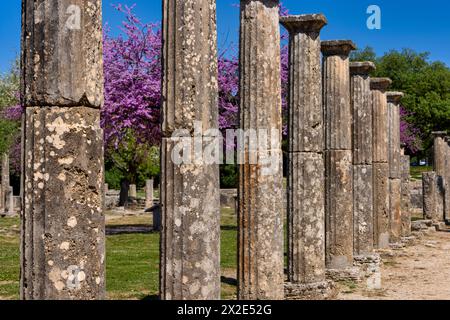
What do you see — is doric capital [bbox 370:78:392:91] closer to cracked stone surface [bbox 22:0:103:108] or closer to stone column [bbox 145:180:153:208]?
cracked stone surface [bbox 22:0:103:108]

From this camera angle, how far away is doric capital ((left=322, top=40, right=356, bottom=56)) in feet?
45.4

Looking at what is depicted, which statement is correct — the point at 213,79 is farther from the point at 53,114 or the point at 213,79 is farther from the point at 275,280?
the point at 275,280

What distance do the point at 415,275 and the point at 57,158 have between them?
10953 mm

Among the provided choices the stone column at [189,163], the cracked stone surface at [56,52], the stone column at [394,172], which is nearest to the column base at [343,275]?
the stone column at [189,163]

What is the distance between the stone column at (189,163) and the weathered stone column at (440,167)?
22843 mm

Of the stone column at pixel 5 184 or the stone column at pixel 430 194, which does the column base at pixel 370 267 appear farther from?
the stone column at pixel 5 184

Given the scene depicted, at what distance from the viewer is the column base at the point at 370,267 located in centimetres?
1348

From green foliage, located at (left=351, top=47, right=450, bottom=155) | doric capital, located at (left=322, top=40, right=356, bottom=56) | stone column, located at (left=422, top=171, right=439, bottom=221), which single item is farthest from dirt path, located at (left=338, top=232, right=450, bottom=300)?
green foliage, located at (left=351, top=47, right=450, bottom=155)

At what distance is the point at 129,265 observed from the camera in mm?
15438

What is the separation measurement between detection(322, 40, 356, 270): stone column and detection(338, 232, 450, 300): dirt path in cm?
91

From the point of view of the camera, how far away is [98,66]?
5.60m

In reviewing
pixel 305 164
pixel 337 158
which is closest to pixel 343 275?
pixel 337 158
